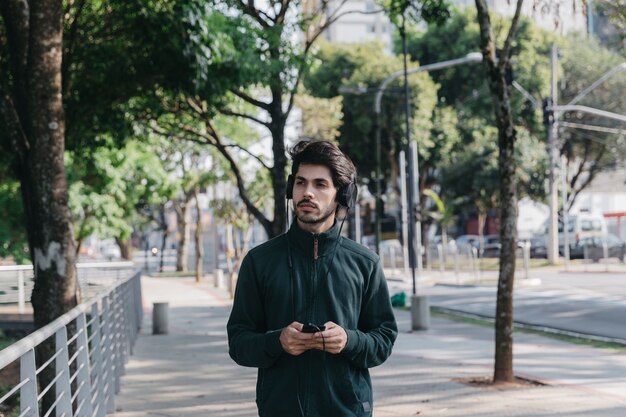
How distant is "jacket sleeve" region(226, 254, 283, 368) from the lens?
11.0 ft

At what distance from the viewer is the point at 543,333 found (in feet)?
52.9

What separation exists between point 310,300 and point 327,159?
1.63ft

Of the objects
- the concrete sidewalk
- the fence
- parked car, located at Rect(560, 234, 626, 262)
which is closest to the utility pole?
the fence

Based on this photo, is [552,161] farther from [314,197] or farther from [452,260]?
[314,197]

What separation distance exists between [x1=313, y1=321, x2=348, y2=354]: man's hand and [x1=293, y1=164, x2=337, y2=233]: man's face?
0.40m

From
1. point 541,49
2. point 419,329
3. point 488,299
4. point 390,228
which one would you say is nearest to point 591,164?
point 541,49

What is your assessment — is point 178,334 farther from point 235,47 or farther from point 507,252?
point 507,252

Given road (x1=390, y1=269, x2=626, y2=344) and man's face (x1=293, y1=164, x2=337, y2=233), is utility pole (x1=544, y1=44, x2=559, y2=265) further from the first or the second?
man's face (x1=293, y1=164, x2=337, y2=233)

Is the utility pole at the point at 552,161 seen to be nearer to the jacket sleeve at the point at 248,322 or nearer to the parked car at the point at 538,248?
the parked car at the point at 538,248

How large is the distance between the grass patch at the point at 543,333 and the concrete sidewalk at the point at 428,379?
395 mm

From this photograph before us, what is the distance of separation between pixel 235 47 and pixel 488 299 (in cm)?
1205

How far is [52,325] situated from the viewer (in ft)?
17.2

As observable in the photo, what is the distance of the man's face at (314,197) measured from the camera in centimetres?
339

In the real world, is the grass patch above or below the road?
below
